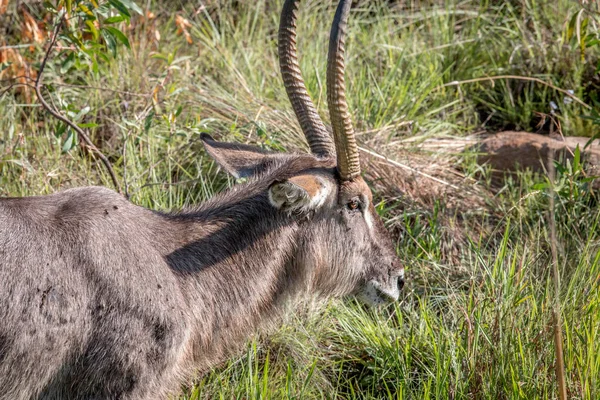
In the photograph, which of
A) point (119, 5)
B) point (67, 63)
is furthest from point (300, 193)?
point (67, 63)

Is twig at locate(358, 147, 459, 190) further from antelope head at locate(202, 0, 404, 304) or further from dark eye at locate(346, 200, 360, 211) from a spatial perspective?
dark eye at locate(346, 200, 360, 211)

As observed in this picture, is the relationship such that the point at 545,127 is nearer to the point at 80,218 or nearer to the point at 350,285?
the point at 350,285

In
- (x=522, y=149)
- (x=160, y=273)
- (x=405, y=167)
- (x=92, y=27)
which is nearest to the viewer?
(x=160, y=273)

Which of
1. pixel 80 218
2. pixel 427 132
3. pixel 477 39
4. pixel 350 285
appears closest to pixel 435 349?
pixel 350 285

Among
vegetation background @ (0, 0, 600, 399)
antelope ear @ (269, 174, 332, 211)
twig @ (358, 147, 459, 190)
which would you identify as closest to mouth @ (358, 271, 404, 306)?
vegetation background @ (0, 0, 600, 399)

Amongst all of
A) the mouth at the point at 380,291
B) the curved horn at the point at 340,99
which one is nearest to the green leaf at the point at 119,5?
the curved horn at the point at 340,99

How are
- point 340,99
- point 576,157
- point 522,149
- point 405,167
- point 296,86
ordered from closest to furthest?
point 340,99 < point 296,86 < point 576,157 < point 405,167 < point 522,149

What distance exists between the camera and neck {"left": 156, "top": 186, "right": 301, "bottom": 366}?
3.84m

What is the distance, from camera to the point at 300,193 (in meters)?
3.74

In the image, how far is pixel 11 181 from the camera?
17.3 ft

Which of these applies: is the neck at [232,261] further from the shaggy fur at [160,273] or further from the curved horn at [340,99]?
the curved horn at [340,99]

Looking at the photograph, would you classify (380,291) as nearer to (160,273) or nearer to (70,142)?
(160,273)

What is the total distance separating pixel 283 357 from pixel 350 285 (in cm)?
52

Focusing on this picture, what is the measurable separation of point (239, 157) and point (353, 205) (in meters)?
0.68
